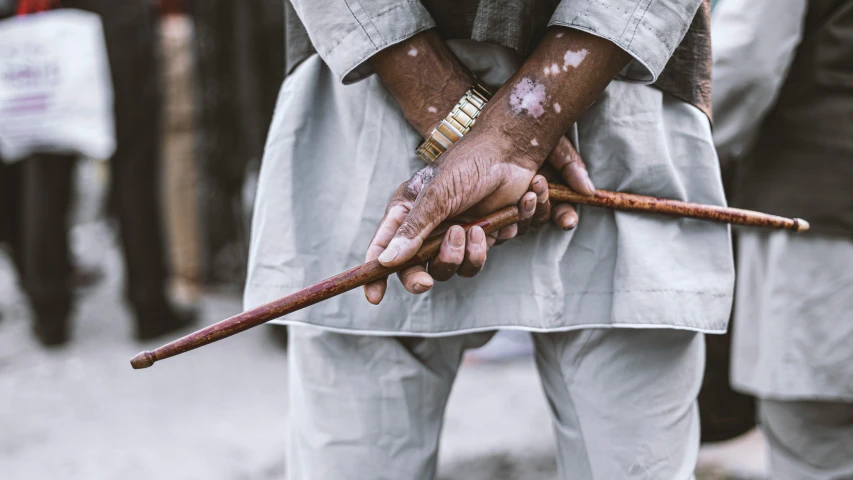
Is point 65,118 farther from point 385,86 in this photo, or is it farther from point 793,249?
point 793,249

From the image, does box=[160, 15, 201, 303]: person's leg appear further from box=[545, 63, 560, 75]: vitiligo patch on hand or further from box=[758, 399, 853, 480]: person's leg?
box=[545, 63, 560, 75]: vitiligo patch on hand

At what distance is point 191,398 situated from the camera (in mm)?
3133

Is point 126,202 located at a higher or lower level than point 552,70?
lower

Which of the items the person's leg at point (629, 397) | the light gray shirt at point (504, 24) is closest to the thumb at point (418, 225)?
the light gray shirt at point (504, 24)

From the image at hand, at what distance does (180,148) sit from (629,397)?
3.48 meters

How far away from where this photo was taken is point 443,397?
3.85ft

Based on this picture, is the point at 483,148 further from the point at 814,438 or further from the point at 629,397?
the point at 814,438

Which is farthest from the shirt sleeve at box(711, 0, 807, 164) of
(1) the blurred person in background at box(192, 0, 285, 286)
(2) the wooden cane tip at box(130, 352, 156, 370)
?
(1) the blurred person in background at box(192, 0, 285, 286)

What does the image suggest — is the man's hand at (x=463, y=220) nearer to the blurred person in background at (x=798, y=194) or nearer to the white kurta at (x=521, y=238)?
the white kurta at (x=521, y=238)

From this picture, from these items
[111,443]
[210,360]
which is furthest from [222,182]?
[111,443]

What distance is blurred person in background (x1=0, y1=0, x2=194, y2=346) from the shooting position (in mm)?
3410

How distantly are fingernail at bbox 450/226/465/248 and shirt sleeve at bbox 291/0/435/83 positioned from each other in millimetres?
256

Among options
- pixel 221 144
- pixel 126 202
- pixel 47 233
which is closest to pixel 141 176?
pixel 126 202

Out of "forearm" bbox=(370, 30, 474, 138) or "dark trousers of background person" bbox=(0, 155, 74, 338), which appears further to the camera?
"dark trousers of background person" bbox=(0, 155, 74, 338)
